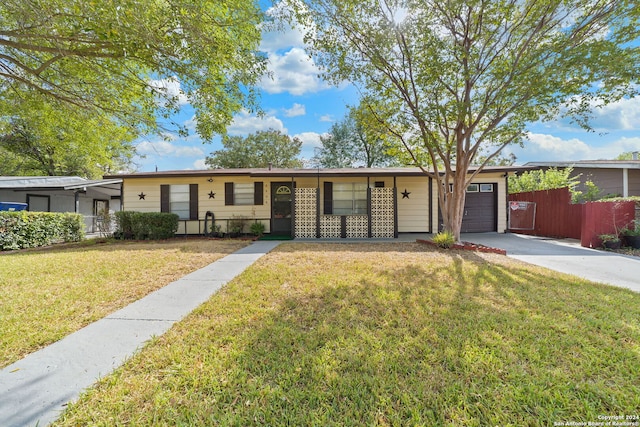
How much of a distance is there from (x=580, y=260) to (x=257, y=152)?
24.3 metres

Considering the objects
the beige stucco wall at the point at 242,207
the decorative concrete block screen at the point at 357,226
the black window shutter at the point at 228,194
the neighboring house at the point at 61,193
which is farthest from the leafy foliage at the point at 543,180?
the neighboring house at the point at 61,193

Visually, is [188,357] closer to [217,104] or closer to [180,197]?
[217,104]

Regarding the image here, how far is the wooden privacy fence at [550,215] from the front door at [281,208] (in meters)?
9.93

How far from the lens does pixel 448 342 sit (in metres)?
2.44

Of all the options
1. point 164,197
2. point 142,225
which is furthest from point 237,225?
point 164,197

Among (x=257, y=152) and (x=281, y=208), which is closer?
(x=281, y=208)

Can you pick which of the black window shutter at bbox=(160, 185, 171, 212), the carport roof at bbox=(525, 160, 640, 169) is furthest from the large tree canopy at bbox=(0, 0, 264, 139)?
the carport roof at bbox=(525, 160, 640, 169)

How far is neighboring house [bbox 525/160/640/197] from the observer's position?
12125 mm

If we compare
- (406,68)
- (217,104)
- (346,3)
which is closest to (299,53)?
(346,3)

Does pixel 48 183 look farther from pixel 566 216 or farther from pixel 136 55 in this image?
pixel 566 216

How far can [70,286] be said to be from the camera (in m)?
4.13

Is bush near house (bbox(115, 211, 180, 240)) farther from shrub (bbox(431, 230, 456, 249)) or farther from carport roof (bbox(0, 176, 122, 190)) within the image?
shrub (bbox(431, 230, 456, 249))

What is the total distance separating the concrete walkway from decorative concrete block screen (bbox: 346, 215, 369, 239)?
22.1ft

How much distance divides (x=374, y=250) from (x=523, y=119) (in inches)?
205
